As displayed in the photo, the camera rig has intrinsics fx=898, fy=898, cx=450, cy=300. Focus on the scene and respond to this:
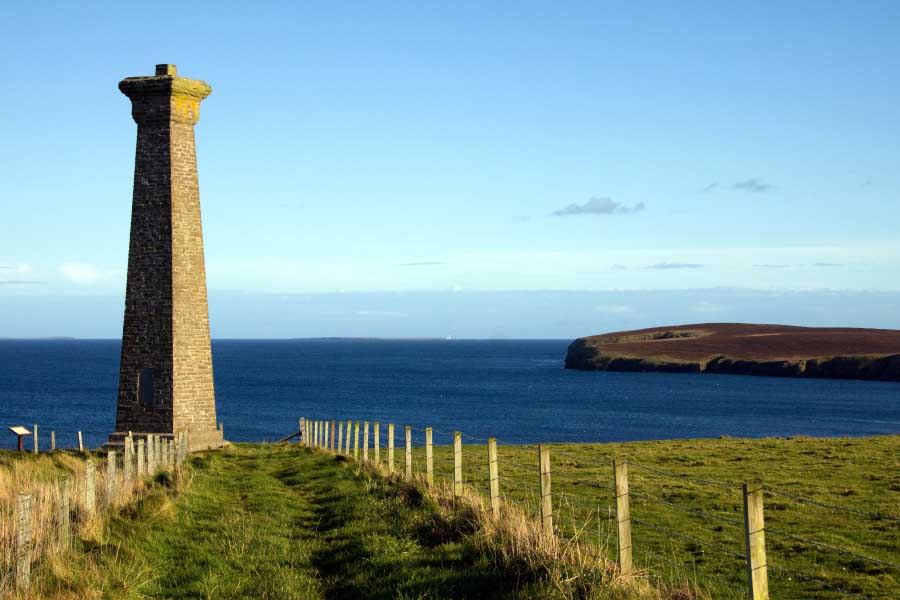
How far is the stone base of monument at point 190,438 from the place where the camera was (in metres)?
32.0

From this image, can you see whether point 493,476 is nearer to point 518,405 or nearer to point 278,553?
point 278,553

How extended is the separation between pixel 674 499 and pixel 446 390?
121 meters

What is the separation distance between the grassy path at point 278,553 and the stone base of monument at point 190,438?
14.0 m

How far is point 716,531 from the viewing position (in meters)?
17.1

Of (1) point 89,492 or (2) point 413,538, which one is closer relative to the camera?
(2) point 413,538

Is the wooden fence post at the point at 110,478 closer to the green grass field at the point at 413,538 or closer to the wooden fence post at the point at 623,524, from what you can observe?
the green grass field at the point at 413,538

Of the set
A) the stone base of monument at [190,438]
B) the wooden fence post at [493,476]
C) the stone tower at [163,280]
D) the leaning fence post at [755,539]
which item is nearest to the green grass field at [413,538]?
the wooden fence post at [493,476]

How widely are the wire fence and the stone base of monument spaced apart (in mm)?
10774

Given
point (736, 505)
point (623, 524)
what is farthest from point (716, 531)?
point (623, 524)

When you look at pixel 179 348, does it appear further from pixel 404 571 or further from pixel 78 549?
pixel 404 571

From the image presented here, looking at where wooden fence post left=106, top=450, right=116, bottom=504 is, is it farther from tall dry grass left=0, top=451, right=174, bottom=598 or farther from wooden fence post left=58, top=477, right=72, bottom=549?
wooden fence post left=58, top=477, right=72, bottom=549

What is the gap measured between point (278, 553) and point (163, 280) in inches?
847

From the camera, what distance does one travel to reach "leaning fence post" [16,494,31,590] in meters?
9.67

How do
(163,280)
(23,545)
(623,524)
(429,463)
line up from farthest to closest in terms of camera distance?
(163,280) < (429,463) < (23,545) < (623,524)
